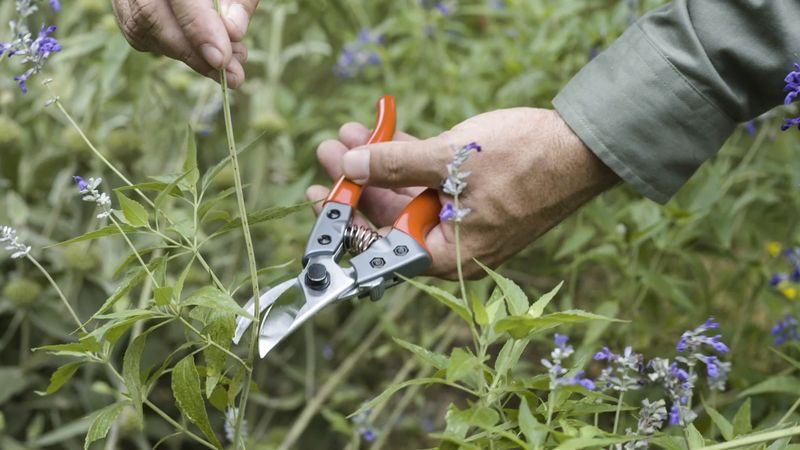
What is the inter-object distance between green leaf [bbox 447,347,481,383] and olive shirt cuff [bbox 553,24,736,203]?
1.64 ft

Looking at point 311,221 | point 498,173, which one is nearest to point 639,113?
point 498,173

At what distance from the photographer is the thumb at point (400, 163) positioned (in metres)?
1.27

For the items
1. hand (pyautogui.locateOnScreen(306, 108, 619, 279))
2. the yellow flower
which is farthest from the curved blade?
the yellow flower

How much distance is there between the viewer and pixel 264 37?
2424 millimetres

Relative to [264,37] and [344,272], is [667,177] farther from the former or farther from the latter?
[264,37]

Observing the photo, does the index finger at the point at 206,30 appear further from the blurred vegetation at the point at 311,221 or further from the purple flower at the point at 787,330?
the purple flower at the point at 787,330

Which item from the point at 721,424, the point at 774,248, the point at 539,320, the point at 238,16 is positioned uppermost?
the point at 238,16

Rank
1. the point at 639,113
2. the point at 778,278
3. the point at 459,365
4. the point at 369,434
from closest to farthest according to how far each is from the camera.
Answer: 1. the point at 459,365
2. the point at 639,113
3. the point at 369,434
4. the point at 778,278

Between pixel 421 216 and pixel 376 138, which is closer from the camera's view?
pixel 421 216

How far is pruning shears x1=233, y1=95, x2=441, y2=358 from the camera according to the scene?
1.18 metres

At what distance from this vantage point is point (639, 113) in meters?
1.30

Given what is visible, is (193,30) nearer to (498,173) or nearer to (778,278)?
(498,173)

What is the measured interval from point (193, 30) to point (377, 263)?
14.6 inches

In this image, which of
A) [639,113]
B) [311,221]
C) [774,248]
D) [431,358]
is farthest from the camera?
[311,221]
